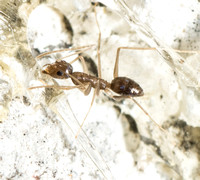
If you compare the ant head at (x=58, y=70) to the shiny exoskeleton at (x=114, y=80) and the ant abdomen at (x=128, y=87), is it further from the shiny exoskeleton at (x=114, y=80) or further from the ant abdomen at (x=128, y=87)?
the ant abdomen at (x=128, y=87)

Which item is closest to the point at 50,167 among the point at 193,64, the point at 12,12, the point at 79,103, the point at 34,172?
the point at 34,172

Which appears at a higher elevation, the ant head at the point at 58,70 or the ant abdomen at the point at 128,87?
the ant head at the point at 58,70

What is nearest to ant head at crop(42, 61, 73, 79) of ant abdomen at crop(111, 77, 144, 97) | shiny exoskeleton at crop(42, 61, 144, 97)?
shiny exoskeleton at crop(42, 61, 144, 97)

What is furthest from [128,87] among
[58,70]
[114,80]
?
[58,70]

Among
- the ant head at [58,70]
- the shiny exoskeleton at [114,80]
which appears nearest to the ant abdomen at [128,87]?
the shiny exoskeleton at [114,80]

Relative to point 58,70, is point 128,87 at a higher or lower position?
lower

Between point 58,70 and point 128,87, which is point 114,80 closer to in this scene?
point 128,87

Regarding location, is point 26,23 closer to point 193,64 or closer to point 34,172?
point 34,172

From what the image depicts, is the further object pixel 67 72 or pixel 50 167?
pixel 67 72
